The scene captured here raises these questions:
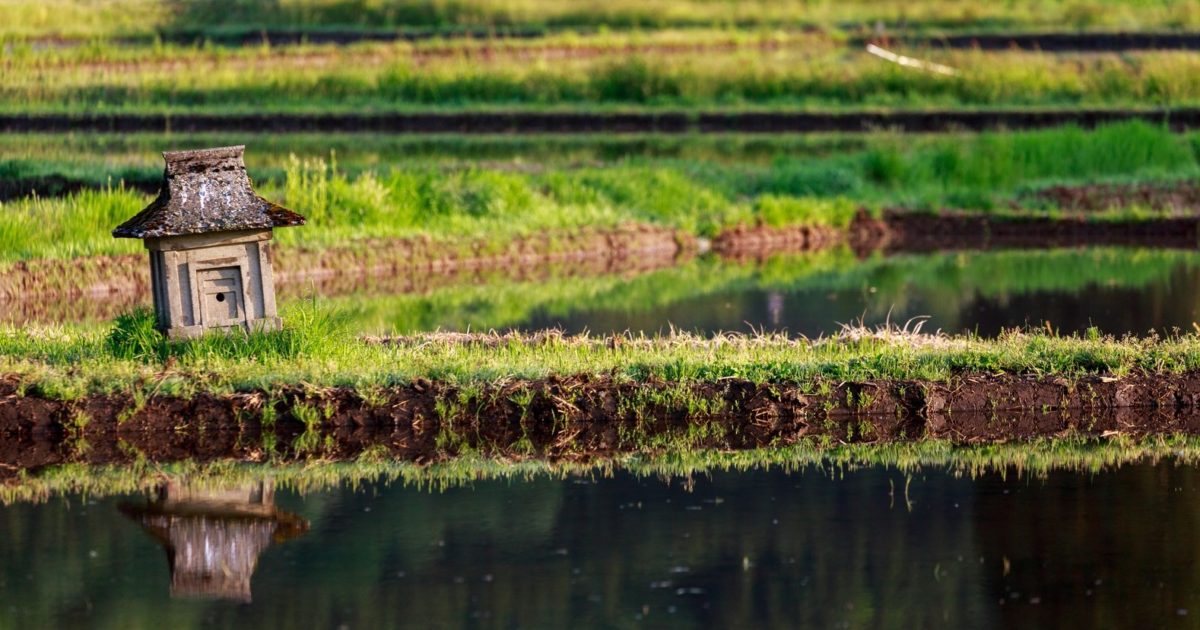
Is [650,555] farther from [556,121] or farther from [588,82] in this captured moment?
[588,82]

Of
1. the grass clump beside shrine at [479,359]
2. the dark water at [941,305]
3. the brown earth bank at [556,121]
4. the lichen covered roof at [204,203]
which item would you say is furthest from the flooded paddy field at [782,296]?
the brown earth bank at [556,121]

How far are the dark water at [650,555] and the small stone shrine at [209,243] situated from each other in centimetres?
188

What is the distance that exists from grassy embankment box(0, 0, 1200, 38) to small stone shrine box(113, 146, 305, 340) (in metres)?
28.0

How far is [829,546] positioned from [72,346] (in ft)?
16.5

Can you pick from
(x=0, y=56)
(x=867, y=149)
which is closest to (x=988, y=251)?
(x=867, y=149)

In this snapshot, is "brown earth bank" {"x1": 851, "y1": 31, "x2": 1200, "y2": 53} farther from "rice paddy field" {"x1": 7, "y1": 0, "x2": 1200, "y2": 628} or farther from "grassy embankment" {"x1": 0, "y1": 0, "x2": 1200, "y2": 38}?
"rice paddy field" {"x1": 7, "y1": 0, "x2": 1200, "y2": 628}

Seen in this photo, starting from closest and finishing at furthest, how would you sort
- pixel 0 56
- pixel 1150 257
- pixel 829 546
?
pixel 829 546
pixel 1150 257
pixel 0 56

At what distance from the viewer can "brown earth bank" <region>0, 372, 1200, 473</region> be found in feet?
Answer: 31.3

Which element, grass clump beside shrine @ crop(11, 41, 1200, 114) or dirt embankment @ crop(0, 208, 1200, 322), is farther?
grass clump beside shrine @ crop(11, 41, 1200, 114)

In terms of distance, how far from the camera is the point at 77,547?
7730 mm

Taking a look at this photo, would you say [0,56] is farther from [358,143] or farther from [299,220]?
[299,220]

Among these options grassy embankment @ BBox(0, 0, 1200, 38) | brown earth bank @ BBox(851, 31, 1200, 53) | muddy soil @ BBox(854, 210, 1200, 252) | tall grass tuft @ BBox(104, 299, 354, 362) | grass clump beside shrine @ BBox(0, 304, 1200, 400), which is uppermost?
tall grass tuft @ BBox(104, 299, 354, 362)

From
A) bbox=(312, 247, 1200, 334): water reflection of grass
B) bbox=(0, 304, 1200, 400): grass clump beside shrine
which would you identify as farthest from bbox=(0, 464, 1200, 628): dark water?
bbox=(312, 247, 1200, 334): water reflection of grass

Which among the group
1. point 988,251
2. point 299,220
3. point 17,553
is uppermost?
point 299,220
